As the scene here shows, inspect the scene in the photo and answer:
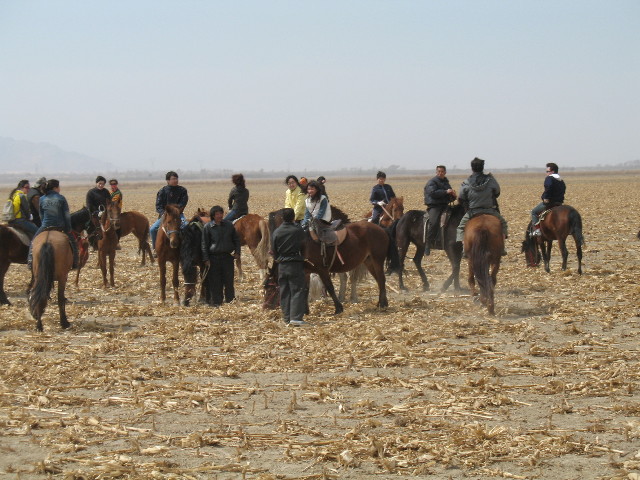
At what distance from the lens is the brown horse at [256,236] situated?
17594 mm

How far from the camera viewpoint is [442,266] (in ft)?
70.4

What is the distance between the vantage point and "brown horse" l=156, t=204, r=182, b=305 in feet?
50.8

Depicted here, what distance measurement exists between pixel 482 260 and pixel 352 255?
2257mm

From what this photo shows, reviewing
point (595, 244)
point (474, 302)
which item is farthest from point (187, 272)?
point (595, 244)

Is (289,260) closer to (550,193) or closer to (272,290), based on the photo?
(272,290)

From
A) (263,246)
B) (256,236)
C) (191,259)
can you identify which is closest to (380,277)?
(263,246)

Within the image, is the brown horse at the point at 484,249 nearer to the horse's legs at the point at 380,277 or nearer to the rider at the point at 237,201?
the horse's legs at the point at 380,277

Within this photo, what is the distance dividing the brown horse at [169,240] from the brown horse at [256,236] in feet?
5.88

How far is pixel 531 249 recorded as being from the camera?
19875 mm

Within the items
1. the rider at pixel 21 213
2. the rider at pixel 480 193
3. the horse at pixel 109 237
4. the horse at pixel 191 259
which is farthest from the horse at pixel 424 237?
the rider at pixel 21 213

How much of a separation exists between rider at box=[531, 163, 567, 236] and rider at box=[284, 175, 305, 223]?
6106 millimetres

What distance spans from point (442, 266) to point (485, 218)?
6953 mm

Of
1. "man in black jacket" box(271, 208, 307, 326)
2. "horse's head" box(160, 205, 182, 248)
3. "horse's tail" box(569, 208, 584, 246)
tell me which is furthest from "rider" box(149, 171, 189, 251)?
"horse's tail" box(569, 208, 584, 246)

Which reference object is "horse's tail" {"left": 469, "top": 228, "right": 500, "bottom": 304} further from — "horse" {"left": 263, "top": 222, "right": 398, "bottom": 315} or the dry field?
"horse" {"left": 263, "top": 222, "right": 398, "bottom": 315}
